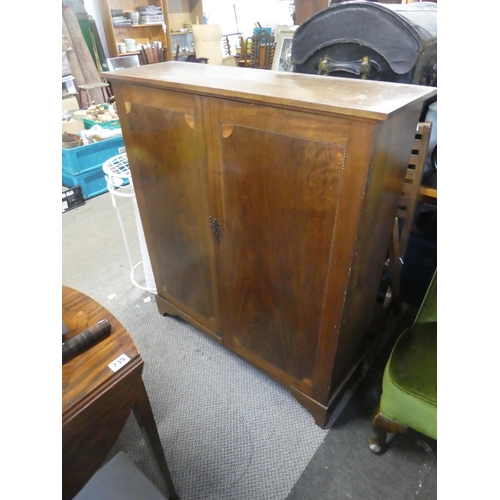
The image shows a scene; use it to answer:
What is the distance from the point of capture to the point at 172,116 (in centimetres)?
111

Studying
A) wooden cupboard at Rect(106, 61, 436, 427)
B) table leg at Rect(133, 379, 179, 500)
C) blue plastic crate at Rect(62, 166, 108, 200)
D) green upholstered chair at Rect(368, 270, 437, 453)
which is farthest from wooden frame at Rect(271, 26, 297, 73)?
table leg at Rect(133, 379, 179, 500)

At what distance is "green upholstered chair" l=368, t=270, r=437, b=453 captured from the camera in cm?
104

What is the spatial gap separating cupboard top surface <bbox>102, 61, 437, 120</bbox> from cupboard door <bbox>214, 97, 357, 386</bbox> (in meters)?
0.03

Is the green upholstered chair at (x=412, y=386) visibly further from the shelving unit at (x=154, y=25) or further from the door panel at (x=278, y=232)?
the shelving unit at (x=154, y=25)

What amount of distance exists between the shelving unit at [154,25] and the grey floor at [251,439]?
138 inches

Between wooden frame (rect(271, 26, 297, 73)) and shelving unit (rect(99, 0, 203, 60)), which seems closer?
wooden frame (rect(271, 26, 297, 73))

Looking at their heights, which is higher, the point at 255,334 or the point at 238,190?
the point at 238,190

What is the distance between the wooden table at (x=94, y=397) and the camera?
0.66 m

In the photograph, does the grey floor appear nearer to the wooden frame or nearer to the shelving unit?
the wooden frame

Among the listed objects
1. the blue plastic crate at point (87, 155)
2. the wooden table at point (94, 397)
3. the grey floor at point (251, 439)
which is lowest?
the grey floor at point (251, 439)

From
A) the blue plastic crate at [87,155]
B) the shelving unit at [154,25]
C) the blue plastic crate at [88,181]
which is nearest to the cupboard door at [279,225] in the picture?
the blue plastic crate at [87,155]
